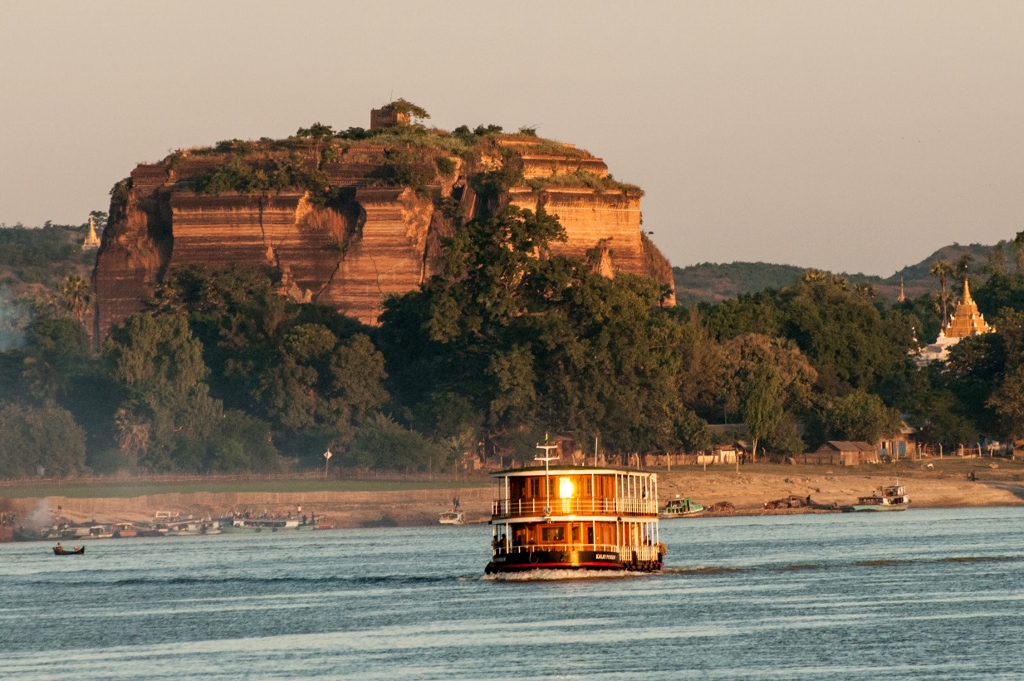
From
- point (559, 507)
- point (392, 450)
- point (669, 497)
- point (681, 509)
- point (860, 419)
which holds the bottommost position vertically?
point (559, 507)

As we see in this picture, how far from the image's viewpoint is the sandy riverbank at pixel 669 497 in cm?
14700

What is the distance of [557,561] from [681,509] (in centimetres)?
6075

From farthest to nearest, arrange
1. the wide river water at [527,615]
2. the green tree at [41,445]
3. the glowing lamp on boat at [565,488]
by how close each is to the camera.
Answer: the green tree at [41,445], the glowing lamp on boat at [565,488], the wide river water at [527,615]

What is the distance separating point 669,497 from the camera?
149m

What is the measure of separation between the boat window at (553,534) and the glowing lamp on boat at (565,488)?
1.21 meters

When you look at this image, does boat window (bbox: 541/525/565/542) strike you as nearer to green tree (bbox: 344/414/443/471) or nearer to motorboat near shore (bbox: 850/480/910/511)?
motorboat near shore (bbox: 850/480/910/511)

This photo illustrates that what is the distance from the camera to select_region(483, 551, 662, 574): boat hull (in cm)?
8694

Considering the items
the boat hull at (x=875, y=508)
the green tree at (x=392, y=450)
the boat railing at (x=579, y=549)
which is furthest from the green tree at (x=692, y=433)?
the boat railing at (x=579, y=549)

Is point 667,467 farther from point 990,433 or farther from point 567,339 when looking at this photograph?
point 990,433

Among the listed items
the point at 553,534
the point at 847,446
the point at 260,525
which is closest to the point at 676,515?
the point at 847,446

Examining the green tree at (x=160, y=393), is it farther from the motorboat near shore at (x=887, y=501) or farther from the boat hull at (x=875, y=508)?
the motorboat near shore at (x=887, y=501)

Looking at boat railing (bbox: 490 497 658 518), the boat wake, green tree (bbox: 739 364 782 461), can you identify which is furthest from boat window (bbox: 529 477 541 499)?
green tree (bbox: 739 364 782 461)

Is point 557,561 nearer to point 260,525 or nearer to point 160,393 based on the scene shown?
point 260,525

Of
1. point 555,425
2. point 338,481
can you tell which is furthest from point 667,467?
point 338,481
